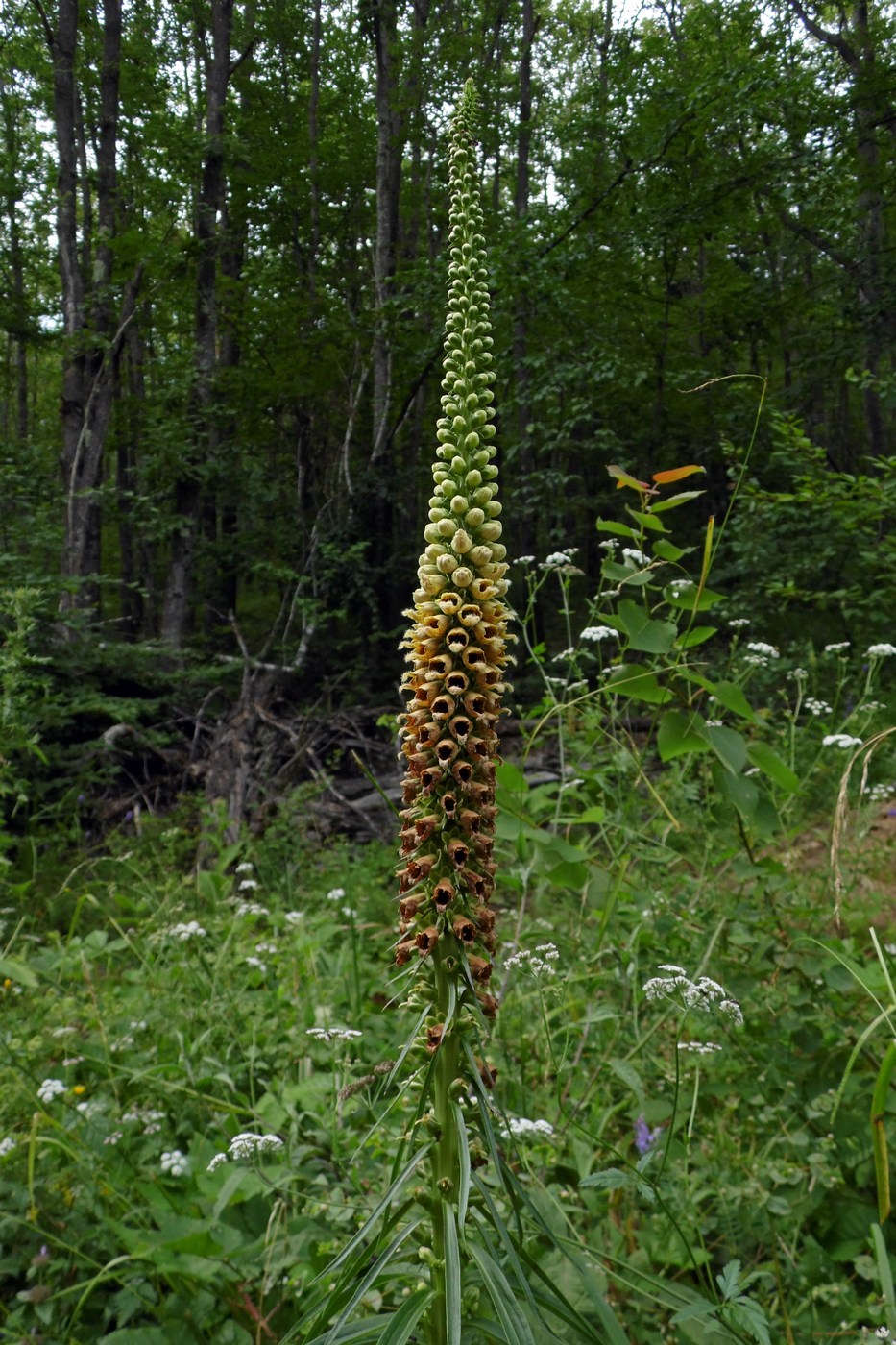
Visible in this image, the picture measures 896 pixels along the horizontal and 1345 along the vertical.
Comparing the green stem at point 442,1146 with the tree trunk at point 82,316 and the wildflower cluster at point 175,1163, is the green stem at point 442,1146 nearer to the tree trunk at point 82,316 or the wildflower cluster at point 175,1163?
the wildflower cluster at point 175,1163

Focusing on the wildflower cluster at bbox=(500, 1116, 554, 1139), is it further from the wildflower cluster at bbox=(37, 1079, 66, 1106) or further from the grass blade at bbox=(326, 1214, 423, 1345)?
the wildflower cluster at bbox=(37, 1079, 66, 1106)

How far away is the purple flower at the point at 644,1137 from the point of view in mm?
2193

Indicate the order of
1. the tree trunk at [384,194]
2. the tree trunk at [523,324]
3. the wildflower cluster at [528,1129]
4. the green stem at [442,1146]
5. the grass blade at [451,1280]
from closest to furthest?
the grass blade at [451,1280], the green stem at [442,1146], the wildflower cluster at [528,1129], the tree trunk at [523,324], the tree trunk at [384,194]

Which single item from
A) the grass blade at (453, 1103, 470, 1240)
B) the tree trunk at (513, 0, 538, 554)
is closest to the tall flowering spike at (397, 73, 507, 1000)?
the grass blade at (453, 1103, 470, 1240)

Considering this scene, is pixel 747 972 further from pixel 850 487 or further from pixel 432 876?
pixel 850 487

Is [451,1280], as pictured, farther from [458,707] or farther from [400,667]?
[400,667]

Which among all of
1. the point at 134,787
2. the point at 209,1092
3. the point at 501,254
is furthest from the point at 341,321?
the point at 209,1092

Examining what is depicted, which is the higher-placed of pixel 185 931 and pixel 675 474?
pixel 675 474

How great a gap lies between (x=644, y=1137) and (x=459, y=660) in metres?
1.66

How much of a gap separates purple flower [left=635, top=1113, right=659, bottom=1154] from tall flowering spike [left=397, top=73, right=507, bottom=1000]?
123 centimetres

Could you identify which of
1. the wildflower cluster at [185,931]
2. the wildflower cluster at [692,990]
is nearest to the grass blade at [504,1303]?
the wildflower cluster at [692,990]

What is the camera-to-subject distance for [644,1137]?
225cm

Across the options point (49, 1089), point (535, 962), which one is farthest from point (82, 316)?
point (535, 962)

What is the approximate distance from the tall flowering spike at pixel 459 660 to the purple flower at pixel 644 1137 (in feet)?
4.03
